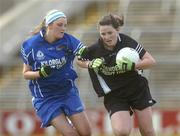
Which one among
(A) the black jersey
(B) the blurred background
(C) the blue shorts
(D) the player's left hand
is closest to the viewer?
(D) the player's left hand

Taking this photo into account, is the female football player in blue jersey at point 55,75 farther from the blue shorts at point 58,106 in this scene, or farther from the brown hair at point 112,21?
the brown hair at point 112,21

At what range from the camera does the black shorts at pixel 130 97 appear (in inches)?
400

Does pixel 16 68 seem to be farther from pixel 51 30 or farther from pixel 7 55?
pixel 51 30

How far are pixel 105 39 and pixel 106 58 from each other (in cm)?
29

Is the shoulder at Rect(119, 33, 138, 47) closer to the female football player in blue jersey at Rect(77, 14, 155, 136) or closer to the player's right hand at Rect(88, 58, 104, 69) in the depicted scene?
the female football player in blue jersey at Rect(77, 14, 155, 136)

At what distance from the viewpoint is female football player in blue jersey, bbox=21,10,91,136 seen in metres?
10.2

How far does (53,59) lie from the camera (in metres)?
10.2

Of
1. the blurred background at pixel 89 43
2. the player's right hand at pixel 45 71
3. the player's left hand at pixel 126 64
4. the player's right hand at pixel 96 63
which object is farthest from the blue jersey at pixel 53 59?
the blurred background at pixel 89 43

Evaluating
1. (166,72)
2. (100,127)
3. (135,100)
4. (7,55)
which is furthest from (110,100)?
(7,55)

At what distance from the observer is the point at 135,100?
1020cm

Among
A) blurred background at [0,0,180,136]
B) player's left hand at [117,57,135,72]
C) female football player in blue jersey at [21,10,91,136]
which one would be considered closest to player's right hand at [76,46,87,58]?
female football player in blue jersey at [21,10,91,136]

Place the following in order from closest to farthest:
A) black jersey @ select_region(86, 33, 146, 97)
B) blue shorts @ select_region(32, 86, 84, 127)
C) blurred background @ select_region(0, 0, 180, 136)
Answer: black jersey @ select_region(86, 33, 146, 97), blue shorts @ select_region(32, 86, 84, 127), blurred background @ select_region(0, 0, 180, 136)

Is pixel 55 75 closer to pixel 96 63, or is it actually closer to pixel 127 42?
pixel 96 63

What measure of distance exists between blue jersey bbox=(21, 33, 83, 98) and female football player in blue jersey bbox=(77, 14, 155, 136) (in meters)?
0.20
